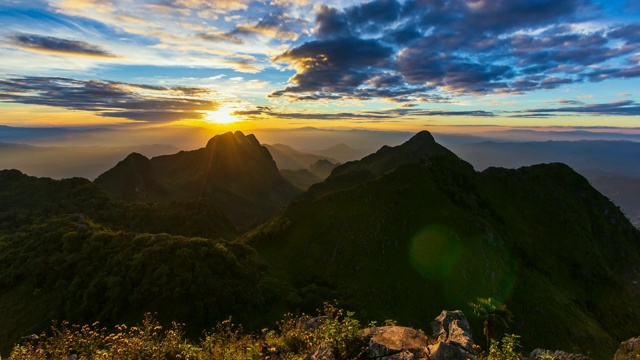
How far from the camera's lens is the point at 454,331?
705 inches

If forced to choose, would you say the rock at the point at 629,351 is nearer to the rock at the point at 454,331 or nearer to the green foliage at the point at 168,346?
the rock at the point at 454,331

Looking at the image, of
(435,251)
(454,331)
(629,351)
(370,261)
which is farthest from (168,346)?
(435,251)

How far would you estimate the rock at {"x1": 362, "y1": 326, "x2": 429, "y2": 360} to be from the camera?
13430mm

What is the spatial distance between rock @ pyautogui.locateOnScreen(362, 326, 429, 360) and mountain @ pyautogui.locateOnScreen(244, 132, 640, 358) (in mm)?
53493

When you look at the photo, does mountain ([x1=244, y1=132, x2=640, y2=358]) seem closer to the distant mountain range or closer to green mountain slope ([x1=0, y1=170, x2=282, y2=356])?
the distant mountain range

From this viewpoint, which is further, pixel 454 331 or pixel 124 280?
pixel 124 280

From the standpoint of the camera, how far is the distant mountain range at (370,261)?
5966cm

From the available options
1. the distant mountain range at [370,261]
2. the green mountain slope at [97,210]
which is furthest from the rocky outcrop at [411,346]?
the green mountain slope at [97,210]

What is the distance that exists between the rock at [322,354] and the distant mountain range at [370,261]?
49010mm

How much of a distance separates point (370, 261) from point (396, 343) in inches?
2695

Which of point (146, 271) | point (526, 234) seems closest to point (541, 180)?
point (526, 234)

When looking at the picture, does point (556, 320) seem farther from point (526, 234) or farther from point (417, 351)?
point (417, 351)

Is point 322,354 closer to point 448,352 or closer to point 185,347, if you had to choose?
point 448,352

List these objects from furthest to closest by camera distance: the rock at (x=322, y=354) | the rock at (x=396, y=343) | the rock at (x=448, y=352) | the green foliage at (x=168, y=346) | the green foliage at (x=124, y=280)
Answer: the green foliage at (x=124, y=280), the rock at (x=448, y=352), the rock at (x=396, y=343), the rock at (x=322, y=354), the green foliage at (x=168, y=346)
